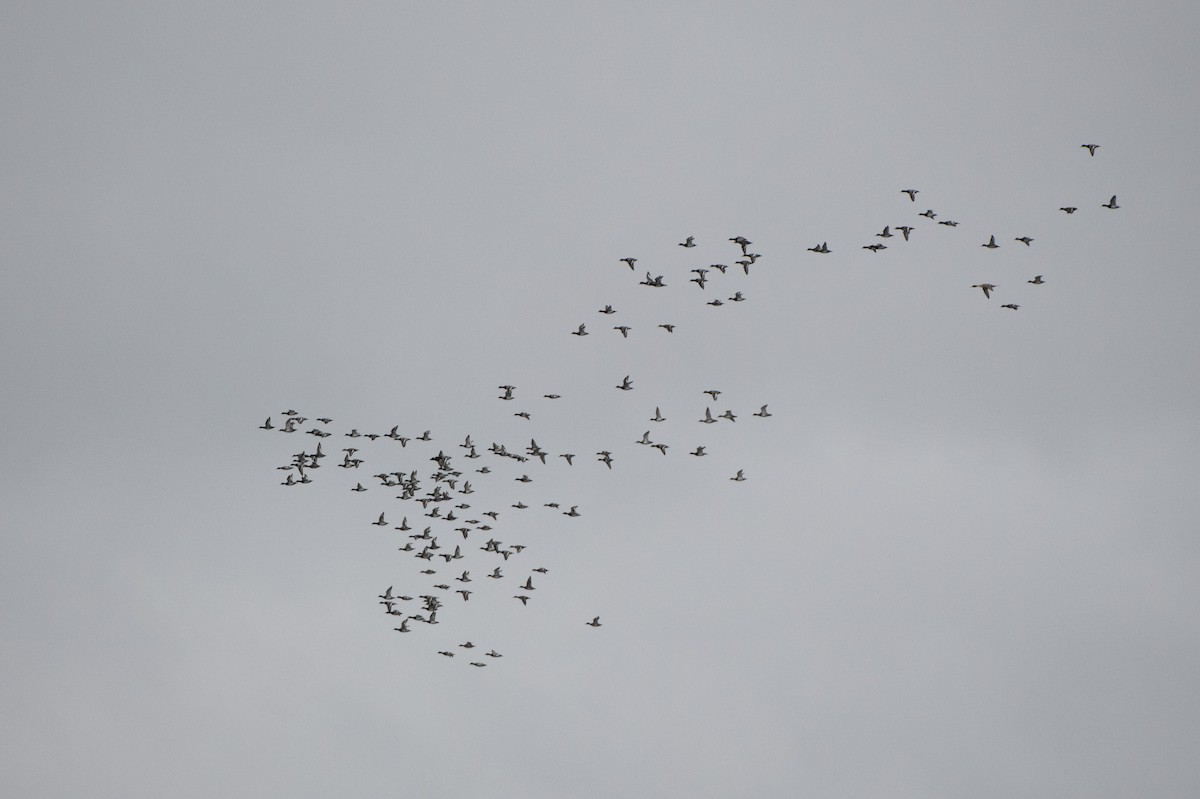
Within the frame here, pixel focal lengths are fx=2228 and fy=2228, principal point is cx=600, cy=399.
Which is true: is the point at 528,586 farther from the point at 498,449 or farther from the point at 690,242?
the point at 690,242

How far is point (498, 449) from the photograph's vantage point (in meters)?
175

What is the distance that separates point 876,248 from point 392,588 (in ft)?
152

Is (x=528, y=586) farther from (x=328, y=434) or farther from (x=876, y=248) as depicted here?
(x=876, y=248)

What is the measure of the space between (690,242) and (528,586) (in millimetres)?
35854

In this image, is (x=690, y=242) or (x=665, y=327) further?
(x=665, y=327)

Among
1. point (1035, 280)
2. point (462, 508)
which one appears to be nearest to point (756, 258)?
point (1035, 280)

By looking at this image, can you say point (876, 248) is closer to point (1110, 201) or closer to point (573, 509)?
point (1110, 201)

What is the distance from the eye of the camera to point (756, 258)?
537 ft

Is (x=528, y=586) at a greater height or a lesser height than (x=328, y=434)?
lesser

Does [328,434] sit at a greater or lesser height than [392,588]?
greater

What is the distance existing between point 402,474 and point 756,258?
107ft

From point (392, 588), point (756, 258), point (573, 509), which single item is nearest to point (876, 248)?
point (756, 258)

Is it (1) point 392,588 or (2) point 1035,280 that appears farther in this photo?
(1) point 392,588

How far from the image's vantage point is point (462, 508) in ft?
579
